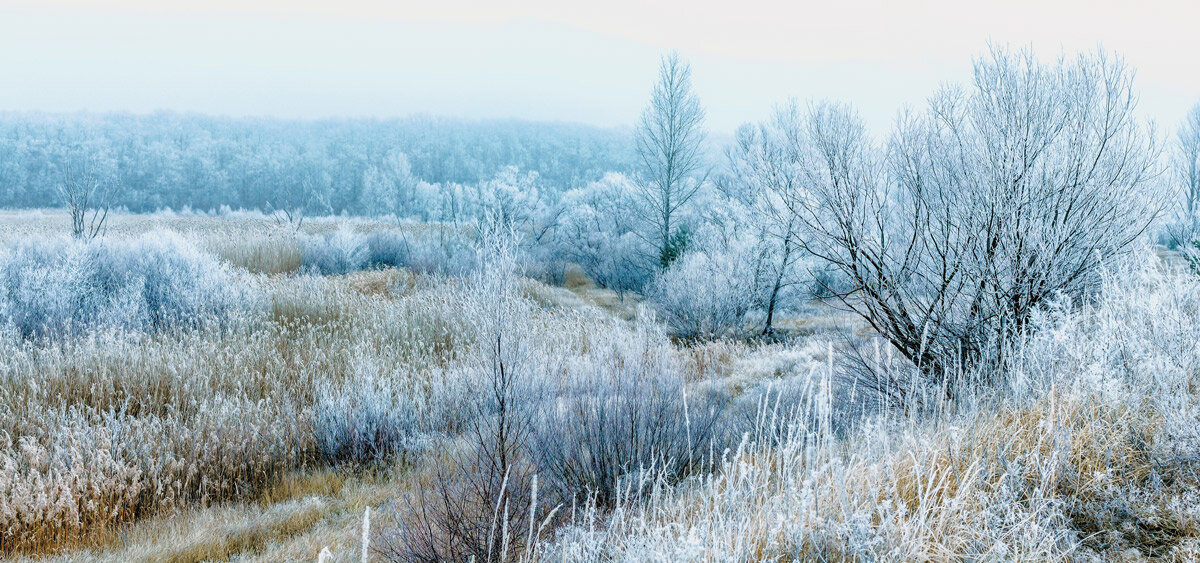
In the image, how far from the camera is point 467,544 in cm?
309

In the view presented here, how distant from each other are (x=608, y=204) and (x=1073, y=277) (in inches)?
1096

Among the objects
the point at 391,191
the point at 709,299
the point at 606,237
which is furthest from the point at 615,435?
the point at 391,191

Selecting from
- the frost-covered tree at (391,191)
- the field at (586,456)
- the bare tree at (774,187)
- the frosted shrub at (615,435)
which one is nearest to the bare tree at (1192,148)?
the bare tree at (774,187)

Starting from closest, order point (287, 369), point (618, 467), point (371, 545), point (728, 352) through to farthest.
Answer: point (371, 545) < point (618, 467) < point (287, 369) < point (728, 352)

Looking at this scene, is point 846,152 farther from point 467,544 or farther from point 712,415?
point 467,544

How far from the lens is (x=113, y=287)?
10.3 metres

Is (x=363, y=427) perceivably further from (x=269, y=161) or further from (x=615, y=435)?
(x=269, y=161)

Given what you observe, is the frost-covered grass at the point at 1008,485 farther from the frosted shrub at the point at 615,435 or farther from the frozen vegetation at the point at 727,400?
the frosted shrub at the point at 615,435

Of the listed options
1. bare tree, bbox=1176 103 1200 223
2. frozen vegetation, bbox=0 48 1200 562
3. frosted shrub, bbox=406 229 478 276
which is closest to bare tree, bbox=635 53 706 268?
frosted shrub, bbox=406 229 478 276

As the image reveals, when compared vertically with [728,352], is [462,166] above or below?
above

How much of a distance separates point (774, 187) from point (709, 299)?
968 centimetres

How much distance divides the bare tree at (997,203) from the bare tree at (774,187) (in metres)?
0.56

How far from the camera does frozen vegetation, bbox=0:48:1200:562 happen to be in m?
2.79

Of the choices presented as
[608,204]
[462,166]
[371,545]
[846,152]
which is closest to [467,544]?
[371,545]
